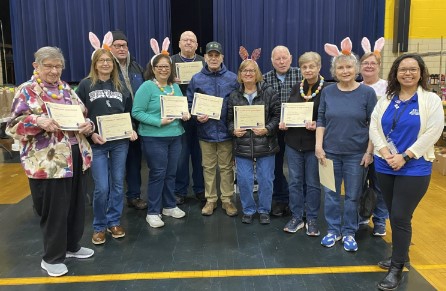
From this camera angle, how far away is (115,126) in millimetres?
2801

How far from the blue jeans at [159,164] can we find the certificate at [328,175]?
48.6 inches

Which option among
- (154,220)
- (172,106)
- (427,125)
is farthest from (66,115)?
(427,125)

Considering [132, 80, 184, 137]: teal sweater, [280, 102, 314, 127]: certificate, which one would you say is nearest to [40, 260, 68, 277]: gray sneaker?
[132, 80, 184, 137]: teal sweater

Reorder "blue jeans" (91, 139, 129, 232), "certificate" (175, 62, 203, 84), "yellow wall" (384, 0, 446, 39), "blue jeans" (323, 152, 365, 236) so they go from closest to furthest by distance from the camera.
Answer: "blue jeans" (323, 152, 365, 236)
"blue jeans" (91, 139, 129, 232)
"certificate" (175, 62, 203, 84)
"yellow wall" (384, 0, 446, 39)

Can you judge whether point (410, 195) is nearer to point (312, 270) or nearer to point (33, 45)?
point (312, 270)

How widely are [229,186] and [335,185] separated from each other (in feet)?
3.57

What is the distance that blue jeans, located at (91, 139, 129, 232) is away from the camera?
9.21ft

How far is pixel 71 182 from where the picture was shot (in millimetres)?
2471

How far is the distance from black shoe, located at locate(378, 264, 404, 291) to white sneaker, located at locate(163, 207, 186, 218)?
1803 mm

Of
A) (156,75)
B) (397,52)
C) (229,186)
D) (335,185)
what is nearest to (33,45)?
(156,75)

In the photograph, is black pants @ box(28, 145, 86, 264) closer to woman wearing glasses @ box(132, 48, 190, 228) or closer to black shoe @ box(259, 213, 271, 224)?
woman wearing glasses @ box(132, 48, 190, 228)

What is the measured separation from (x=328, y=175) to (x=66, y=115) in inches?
71.1

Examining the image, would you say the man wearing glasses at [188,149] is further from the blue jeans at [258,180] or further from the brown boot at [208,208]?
the blue jeans at [258,180]

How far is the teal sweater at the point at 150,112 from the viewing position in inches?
119
